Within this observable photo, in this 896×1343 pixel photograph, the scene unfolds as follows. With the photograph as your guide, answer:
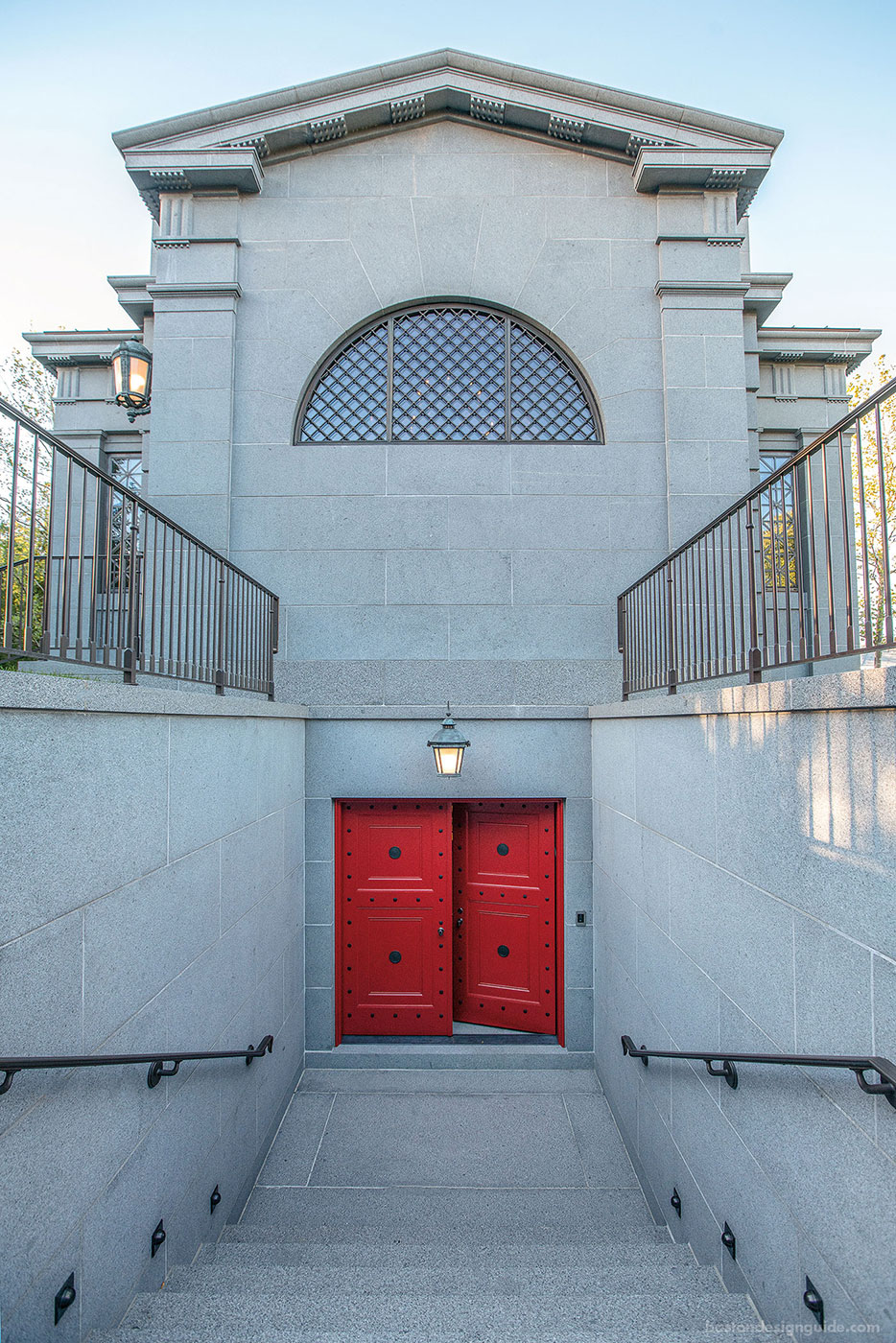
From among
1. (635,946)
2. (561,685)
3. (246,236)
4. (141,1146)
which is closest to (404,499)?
(561,685)

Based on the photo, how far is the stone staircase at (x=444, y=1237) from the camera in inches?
109

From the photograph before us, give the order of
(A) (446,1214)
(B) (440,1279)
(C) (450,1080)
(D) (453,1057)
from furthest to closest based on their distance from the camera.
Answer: (D) (453,1057)
(C) (450,1080)
(A) (446,1214)
(B) (440,1279)

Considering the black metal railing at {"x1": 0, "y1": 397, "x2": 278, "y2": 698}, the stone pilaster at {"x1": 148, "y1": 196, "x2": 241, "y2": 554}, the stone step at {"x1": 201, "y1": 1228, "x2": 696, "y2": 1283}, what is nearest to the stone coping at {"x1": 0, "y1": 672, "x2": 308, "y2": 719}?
the black metal railing at {"x1": 0, "y1": 397, "x2": 278, "y2": 698}

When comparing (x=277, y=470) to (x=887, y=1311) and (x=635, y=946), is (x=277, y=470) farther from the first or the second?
(x=887, y=1311)

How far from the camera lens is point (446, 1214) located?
4445 millimetres

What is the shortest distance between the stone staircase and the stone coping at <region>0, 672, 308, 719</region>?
2366 mm

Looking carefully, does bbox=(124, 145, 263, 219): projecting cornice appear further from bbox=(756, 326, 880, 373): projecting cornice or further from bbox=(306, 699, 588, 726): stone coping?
bbox=(756, 326, 880, 373): projecting cornice

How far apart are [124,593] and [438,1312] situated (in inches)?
156

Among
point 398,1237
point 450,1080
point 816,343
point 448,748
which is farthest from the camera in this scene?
point 816,343

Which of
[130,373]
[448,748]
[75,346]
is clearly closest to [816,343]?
[448,748]

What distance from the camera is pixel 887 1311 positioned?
1.98 metres

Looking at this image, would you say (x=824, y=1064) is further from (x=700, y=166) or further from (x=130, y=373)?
(x=700, y=166)

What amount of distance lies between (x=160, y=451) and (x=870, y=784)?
6970 millimetres

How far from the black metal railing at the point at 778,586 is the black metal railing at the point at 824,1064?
4.30 ft
